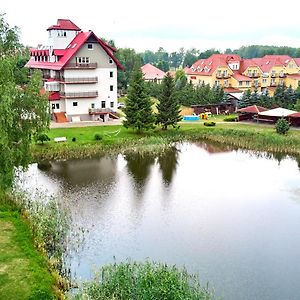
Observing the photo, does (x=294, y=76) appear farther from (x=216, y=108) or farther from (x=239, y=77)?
(x=216, y=108)

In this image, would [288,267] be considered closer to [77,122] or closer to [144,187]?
[144,187]

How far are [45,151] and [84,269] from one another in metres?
17.9

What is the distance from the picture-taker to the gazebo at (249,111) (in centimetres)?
4679

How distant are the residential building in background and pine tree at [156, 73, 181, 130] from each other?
24675 mm

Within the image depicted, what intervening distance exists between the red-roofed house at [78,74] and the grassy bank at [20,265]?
25209 millimetres

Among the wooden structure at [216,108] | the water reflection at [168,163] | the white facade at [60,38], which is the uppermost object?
the white facade at [60,38]

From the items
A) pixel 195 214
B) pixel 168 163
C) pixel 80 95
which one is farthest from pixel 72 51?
pixel 195 214

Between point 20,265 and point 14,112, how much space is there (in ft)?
24.2

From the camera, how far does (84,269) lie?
1605 cm

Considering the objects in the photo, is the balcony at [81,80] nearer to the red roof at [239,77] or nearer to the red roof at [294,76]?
the red roof at [239,77]

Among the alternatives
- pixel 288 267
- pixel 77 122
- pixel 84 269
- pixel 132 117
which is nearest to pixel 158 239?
pixel 84 269

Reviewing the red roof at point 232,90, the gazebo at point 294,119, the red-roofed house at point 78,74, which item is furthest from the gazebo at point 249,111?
the red-roofed house at point 78,74

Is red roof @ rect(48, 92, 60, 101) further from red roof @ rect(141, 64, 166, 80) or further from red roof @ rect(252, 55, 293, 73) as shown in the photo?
red roof @ rect(141, 64, 166, 80)

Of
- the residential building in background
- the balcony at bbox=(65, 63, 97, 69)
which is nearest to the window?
the balcony at bbox=(65, 63, 97, 69)
